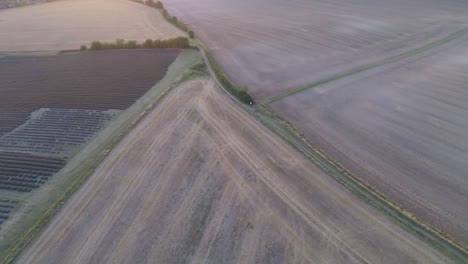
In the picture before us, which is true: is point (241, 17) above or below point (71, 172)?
above

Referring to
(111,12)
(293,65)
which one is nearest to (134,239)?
(293,65)

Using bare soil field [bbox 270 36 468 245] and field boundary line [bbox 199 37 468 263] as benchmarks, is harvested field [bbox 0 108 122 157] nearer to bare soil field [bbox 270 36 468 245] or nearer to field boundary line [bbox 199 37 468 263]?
field boundary line [bbox 199 37 468 263]

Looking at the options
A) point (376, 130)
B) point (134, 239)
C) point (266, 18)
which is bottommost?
point (134, 239)

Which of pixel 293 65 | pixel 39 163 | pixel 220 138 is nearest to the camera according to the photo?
pixel 39 163

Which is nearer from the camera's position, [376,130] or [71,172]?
[71,172]

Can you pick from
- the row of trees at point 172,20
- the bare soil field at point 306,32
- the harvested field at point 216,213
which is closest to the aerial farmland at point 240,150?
the harvested field at point 216,213

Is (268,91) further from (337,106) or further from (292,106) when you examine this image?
(337,106)
